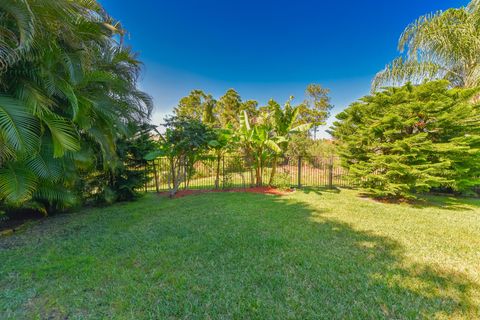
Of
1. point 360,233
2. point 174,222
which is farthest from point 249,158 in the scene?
point 360,233

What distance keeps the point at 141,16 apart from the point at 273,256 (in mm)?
10333

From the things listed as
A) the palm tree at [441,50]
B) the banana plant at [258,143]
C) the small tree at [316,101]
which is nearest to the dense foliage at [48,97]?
the banana plant at [258,143]

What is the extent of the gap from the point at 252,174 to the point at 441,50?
32.4 feet

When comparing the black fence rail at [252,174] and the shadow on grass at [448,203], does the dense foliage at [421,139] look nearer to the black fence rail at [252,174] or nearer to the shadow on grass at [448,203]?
the shadow on grass at [448,203]

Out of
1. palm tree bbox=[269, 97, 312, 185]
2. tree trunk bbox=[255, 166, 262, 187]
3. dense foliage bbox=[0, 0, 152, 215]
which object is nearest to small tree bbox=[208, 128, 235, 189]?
tree trunk bbox=[255, 166, 262, 187]

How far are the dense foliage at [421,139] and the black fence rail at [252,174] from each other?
185 centimetres

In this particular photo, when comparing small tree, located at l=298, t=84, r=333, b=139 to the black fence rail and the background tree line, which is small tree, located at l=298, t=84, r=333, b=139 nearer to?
the black fence rail

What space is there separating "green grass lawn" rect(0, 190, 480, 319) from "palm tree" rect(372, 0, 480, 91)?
6.70 m

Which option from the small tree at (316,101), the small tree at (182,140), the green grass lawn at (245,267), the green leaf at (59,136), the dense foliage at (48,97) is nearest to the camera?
A: the green grass lawn at (245,267)

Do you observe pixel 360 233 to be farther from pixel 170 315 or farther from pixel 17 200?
pixel 17 200

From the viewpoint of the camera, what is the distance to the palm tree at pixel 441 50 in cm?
770

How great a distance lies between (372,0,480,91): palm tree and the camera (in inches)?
303

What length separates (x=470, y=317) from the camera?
2.00 metres

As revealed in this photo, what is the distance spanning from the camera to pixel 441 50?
845 centimetres
